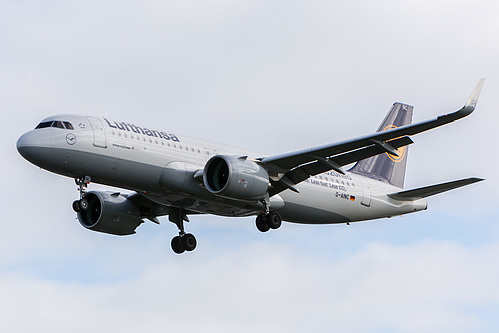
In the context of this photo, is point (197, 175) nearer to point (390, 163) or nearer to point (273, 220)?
point (273, 220)

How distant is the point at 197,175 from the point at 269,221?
417 cm

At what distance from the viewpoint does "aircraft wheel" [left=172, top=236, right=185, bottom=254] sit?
1652 inches

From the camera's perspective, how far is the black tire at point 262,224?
38.4 m

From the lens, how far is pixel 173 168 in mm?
35875

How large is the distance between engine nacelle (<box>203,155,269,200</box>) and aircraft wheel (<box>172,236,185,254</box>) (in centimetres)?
655

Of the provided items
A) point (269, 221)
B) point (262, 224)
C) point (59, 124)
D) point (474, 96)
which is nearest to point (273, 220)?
point (269, 221)

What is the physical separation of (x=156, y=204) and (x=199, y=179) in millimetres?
6168

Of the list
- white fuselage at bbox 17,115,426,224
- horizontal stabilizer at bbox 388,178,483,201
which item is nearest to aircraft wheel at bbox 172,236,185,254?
white fuselage at bbox 17,115,426,224

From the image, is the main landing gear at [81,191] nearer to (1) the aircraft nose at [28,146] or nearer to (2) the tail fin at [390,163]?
(1) the aircraft nose at [28,146]

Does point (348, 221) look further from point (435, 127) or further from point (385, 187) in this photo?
point (435, 127)

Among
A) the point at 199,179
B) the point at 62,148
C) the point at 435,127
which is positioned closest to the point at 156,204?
the point at 199,179

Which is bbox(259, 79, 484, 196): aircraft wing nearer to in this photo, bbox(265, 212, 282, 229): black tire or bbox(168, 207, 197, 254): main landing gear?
bbox(265, 212, 282, 229): black tire

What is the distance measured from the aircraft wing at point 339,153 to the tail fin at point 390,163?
8233 mm

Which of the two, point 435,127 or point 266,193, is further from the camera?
point 266,193
